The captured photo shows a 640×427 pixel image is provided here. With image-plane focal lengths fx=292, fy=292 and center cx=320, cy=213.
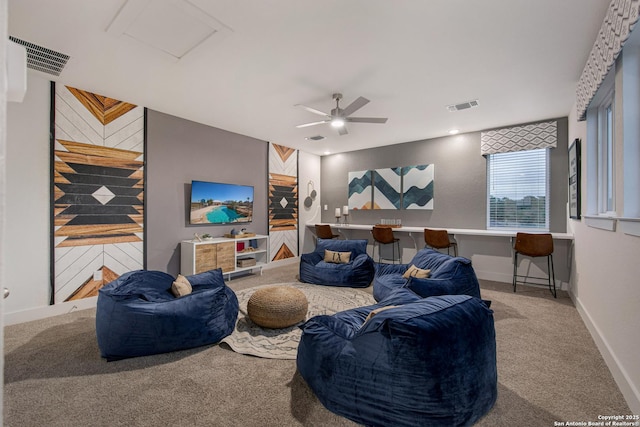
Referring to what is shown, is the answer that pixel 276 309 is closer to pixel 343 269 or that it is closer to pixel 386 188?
pixel 343 269

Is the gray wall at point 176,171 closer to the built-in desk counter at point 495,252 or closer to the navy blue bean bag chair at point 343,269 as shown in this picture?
the navy blue bean bag chair at point 343,269

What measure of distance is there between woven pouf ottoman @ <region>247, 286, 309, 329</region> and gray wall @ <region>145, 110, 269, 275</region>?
7.49 feet

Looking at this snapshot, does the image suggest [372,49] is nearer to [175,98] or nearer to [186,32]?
[186,32]

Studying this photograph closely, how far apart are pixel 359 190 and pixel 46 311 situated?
566 cm

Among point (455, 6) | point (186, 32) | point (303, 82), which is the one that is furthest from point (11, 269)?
point (455, 6)

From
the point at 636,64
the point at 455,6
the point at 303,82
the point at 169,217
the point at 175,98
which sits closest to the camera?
the point at 636,64

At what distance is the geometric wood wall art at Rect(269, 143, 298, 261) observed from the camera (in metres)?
6.27

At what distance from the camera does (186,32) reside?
8.21 feet

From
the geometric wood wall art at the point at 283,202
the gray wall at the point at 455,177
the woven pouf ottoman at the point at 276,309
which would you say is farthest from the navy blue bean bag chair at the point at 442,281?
the geometric wood wall art at the point at 283,202

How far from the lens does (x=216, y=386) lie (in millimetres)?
2043

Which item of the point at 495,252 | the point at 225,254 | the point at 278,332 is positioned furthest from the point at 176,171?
the point at 495,252

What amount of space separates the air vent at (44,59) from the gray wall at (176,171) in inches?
48.5

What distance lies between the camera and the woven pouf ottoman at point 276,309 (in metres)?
2.86

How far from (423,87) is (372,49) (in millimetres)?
1078
